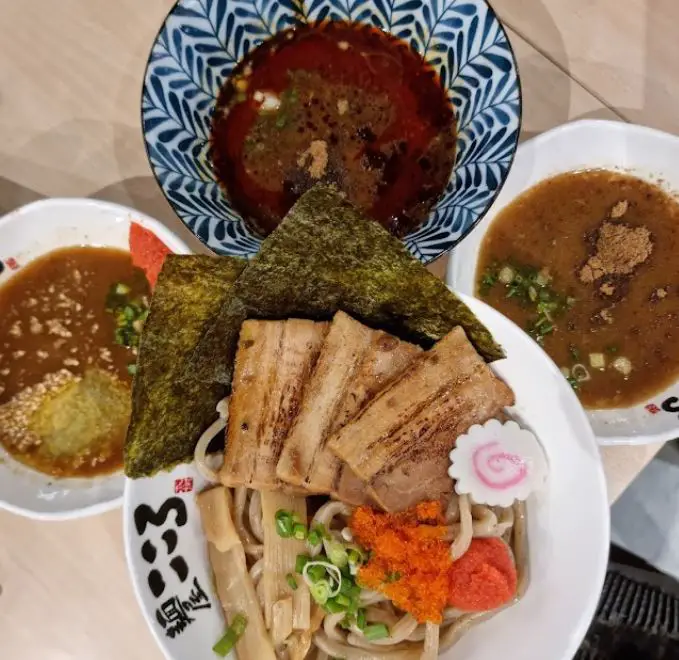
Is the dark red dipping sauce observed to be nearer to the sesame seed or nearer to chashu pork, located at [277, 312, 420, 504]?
chashu pork, located at [277, 312, 420, 504]

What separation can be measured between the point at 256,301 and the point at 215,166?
38 centimetres

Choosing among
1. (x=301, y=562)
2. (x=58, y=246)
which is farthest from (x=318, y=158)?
(x=301, y=562)

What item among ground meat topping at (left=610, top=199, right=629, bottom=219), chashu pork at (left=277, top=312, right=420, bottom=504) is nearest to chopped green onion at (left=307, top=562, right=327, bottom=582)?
chashu pork at (left=277, top=312, right=420, bottom=504)

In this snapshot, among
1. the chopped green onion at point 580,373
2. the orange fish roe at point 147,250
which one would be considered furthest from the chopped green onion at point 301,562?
the chopped green onion at point 580,373

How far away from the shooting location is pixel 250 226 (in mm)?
1544

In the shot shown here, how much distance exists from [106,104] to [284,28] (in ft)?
1.76

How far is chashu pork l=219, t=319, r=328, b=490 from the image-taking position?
1.38 metres

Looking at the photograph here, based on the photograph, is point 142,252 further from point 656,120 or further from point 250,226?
point 656,120

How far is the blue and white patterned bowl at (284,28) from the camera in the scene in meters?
1.42

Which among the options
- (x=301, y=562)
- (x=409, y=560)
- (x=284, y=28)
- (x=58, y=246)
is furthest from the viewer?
(x=58, y=246)

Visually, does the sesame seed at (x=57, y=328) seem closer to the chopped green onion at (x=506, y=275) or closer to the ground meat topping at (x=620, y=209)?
the chopped green onion at (x=506, y=275)

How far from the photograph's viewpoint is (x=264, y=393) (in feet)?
4.58

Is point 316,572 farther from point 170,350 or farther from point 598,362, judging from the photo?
point 598,362

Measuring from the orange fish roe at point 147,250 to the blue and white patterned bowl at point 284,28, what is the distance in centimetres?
Result: 19
